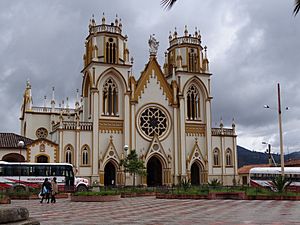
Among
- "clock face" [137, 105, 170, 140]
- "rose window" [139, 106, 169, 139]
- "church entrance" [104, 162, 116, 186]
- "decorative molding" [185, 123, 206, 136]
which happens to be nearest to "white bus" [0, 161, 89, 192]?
"church entrance" [104, 162, 116, 186]

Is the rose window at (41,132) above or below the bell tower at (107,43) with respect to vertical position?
below

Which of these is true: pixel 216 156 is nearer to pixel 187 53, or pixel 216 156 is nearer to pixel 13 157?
pixel 187 53

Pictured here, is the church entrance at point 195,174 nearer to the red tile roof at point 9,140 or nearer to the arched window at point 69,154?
the arched window at point 69,154

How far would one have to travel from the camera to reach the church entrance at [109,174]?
5186cm

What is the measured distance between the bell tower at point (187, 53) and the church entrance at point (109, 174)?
15.8 meters

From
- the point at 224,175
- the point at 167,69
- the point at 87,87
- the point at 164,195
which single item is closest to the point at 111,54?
the point at 87,87

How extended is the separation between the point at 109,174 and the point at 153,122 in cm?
840

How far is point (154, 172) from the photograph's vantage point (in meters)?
55.7

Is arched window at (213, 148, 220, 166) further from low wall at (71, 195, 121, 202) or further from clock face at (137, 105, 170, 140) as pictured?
low wall at (71, 195, 121, 202)

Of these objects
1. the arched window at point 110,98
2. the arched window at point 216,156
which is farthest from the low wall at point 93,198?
the arched window at point 216,156

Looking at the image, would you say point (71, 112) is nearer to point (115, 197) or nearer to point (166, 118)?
point (166, 118)

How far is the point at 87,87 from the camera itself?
55062 millimetres

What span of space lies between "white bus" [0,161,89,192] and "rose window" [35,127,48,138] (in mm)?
21314

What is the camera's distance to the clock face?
53688mm
